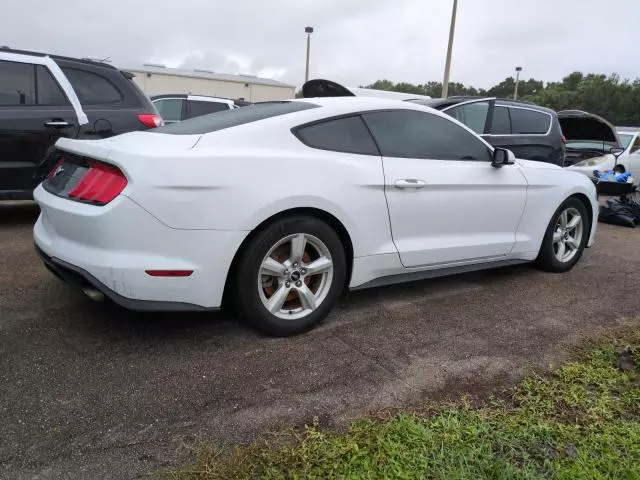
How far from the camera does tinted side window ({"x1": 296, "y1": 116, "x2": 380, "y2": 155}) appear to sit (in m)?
3.14

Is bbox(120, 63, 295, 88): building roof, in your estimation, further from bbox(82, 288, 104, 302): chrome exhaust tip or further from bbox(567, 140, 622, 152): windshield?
bbox(82, 288, 104, 302): chrome exhaust tip

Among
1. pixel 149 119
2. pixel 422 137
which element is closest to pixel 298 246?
pixel 422 137

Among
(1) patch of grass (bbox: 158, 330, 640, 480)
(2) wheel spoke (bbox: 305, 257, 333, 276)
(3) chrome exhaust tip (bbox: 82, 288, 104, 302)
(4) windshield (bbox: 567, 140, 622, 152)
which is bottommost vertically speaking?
(1) patch of grass (bbox: 158, 330, 640, 480)

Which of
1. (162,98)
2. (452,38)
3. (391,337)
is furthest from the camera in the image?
(452,38)

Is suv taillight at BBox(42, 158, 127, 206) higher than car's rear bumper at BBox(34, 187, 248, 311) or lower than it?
higher

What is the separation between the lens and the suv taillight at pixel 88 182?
2.63m

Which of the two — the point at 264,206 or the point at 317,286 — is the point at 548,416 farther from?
the point at 264,206

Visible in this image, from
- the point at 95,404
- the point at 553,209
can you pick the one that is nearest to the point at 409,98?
the point at 553,209

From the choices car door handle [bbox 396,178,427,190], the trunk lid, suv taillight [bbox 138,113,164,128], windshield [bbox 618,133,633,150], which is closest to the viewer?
car door handle [bbox 396,178,427,190]

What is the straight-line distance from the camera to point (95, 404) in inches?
91.4

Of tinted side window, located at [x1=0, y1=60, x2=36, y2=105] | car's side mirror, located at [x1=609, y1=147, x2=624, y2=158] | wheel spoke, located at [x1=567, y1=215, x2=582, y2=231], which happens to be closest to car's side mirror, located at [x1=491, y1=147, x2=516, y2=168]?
wheel spoke, located at [x1=567, y1=215, x2=582, y2=231]

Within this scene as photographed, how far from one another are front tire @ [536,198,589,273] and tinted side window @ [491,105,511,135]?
7.63 feet

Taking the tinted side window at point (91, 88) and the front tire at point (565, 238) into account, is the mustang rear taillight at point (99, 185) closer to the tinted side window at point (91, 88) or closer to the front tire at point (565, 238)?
the tinted side window at point (91, 88)

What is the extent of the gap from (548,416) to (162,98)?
9.50 metres
